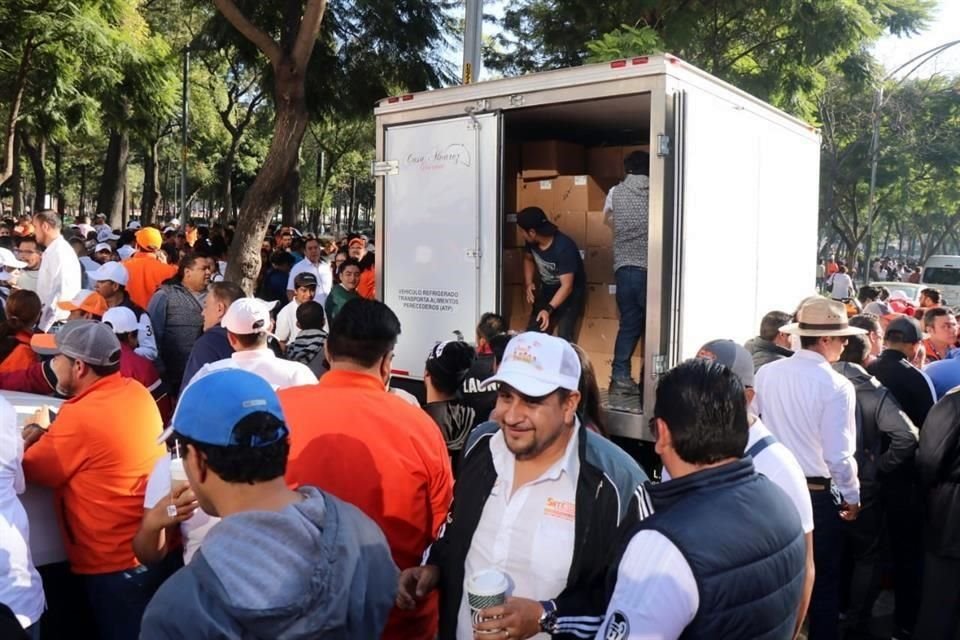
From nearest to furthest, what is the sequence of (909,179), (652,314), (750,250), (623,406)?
(652,314) < (623,406) < (750,250) < (909,179)

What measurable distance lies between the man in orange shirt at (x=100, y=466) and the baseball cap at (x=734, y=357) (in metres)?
2.16

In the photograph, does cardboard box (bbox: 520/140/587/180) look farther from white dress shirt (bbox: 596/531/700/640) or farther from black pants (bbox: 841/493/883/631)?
white dress shirt (bbox: 596/531/700/640)

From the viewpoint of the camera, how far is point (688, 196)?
5496mm

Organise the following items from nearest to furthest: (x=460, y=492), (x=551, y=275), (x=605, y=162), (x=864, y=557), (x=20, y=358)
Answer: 1. (x=460, y=492)
2. (x=20, y=358)
3. (x=864, y=557)
4. (x=551, y=275)
5. (x=605, y=162)

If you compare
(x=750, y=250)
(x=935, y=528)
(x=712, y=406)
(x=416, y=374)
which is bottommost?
(x=935, y=528)

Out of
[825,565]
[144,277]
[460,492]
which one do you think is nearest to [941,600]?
[825,565]

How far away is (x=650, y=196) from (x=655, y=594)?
3.81m

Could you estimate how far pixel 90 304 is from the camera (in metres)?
6.31

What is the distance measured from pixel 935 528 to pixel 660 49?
359 inches

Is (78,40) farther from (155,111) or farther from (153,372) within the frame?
(153,372)

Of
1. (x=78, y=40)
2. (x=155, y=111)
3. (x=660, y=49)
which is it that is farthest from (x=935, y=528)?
(x=155, y=111)

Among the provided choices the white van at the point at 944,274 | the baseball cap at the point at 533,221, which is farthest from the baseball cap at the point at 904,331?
the white van at the point at 944,274

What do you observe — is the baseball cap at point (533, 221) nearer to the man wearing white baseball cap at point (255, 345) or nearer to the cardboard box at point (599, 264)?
the cardboard box at point (599, 264)

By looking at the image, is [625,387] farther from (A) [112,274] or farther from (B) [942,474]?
(A) [112,274]
